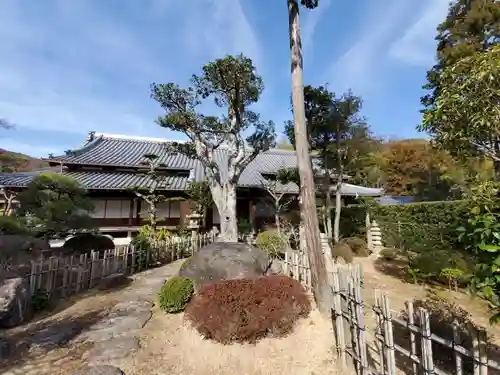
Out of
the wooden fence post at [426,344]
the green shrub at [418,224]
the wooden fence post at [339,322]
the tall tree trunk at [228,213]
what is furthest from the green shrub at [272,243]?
the wooden fence post at [426,344]

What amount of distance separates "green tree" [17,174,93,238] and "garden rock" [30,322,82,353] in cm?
481

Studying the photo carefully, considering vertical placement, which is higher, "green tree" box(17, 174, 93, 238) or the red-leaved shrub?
"green tree" box(17, 174, 93, 238)

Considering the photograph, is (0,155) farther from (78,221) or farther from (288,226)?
(288,226)

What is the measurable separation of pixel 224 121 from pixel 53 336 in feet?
30.0

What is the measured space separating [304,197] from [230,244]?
3507mm

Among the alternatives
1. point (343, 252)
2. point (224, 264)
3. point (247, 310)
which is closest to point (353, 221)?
point (343, 252)

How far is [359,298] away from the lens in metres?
4.14

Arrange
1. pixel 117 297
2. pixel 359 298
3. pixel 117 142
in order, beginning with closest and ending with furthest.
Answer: pixel 359 298, pixel 117 297, pixel 117 142

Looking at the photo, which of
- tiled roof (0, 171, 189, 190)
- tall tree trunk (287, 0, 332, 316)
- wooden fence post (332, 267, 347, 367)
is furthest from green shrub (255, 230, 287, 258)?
wooden fence post (332, 267, 347, 367)

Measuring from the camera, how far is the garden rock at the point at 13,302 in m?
5.78

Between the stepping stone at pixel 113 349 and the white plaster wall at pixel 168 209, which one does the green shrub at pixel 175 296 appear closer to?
the stepping stone at pixel 113 349

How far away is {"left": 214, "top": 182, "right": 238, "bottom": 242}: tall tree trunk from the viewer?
40.2 ft

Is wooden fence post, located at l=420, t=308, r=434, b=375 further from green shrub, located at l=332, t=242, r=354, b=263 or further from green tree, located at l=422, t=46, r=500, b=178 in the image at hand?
green shrub, located at l=332, t=242, r=354, b=263

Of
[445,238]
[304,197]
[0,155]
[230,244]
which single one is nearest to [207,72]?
[230,244]
